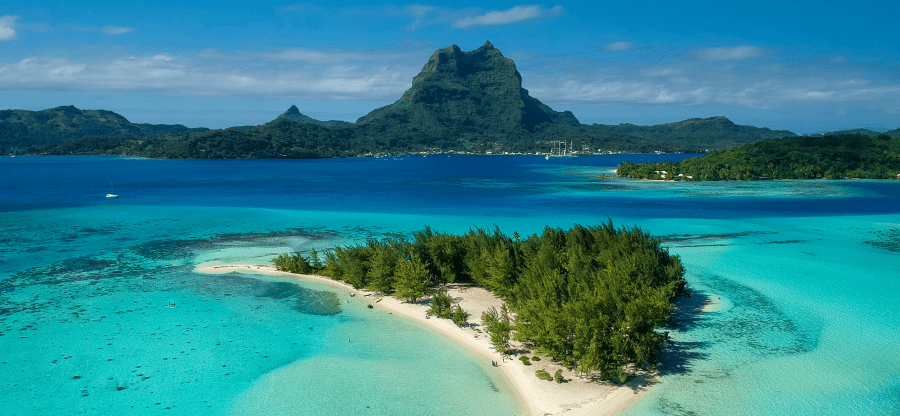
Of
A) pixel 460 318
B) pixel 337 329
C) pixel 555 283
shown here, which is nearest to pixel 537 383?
pixel 555 283

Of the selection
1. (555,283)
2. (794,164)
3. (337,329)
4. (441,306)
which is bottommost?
(337,329)

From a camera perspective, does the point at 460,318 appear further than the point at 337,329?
No

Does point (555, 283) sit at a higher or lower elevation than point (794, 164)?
lower

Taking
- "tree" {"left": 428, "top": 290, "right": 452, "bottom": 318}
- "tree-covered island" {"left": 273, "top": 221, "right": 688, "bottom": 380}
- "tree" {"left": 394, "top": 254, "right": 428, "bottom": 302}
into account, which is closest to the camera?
"tree-covered island" {"left": 273, "top": 221, "right": 688, "bottom": 380}

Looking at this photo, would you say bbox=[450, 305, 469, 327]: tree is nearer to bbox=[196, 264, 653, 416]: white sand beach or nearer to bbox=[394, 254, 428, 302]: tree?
bbox=[196, 264, 653, 416]: white sand beach

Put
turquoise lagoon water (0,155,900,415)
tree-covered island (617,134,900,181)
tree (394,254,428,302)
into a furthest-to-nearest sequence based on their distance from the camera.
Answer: tree-covered island (617,134,900,181) → tree (394,254,428,302) → turquoise lagoon water (0,155,900,415)

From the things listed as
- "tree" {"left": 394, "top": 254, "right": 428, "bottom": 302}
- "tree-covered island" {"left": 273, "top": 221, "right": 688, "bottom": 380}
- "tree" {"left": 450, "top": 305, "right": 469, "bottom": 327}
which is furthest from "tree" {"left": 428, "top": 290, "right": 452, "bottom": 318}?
"tree" {"left": 394, "top": 254, "right": 428, "bottom": 302}

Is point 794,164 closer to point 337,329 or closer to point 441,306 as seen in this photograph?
point 441,306

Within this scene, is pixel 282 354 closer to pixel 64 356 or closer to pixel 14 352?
pixel 64 356

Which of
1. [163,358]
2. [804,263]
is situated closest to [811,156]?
[804,263]
